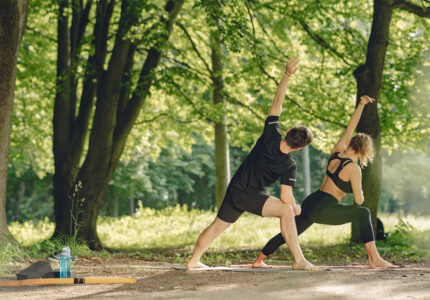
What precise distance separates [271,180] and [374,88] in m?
6.14

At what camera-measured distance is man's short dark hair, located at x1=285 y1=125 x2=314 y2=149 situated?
608 cm

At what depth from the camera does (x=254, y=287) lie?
5312 millimetres

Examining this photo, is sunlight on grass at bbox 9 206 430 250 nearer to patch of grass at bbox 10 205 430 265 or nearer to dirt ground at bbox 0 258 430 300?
patch of grass at bbox 10 205 430 265

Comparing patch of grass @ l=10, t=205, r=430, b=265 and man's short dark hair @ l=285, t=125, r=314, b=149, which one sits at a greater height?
man's short dark hair @ l=285, t=125, r=314, b=149

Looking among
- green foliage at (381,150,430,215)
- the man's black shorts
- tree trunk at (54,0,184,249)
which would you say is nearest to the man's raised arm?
the man's black shorts

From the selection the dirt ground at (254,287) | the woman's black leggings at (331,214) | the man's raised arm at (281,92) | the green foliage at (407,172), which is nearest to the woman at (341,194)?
the woman's black leggings at (331,214)

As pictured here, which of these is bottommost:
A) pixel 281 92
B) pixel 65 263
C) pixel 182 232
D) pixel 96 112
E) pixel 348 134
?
pixel 182 232

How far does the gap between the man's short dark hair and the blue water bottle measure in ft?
8.74

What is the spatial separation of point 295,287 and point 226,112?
420 inches

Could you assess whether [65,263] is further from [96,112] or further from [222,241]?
[222,241]

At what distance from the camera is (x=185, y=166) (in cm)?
3706

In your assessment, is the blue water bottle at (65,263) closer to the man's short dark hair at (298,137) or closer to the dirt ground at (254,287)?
the dirt ground at (254,287)

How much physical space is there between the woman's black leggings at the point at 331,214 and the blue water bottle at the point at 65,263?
97.2 inches

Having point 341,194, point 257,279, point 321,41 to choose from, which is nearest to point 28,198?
point 321,41
